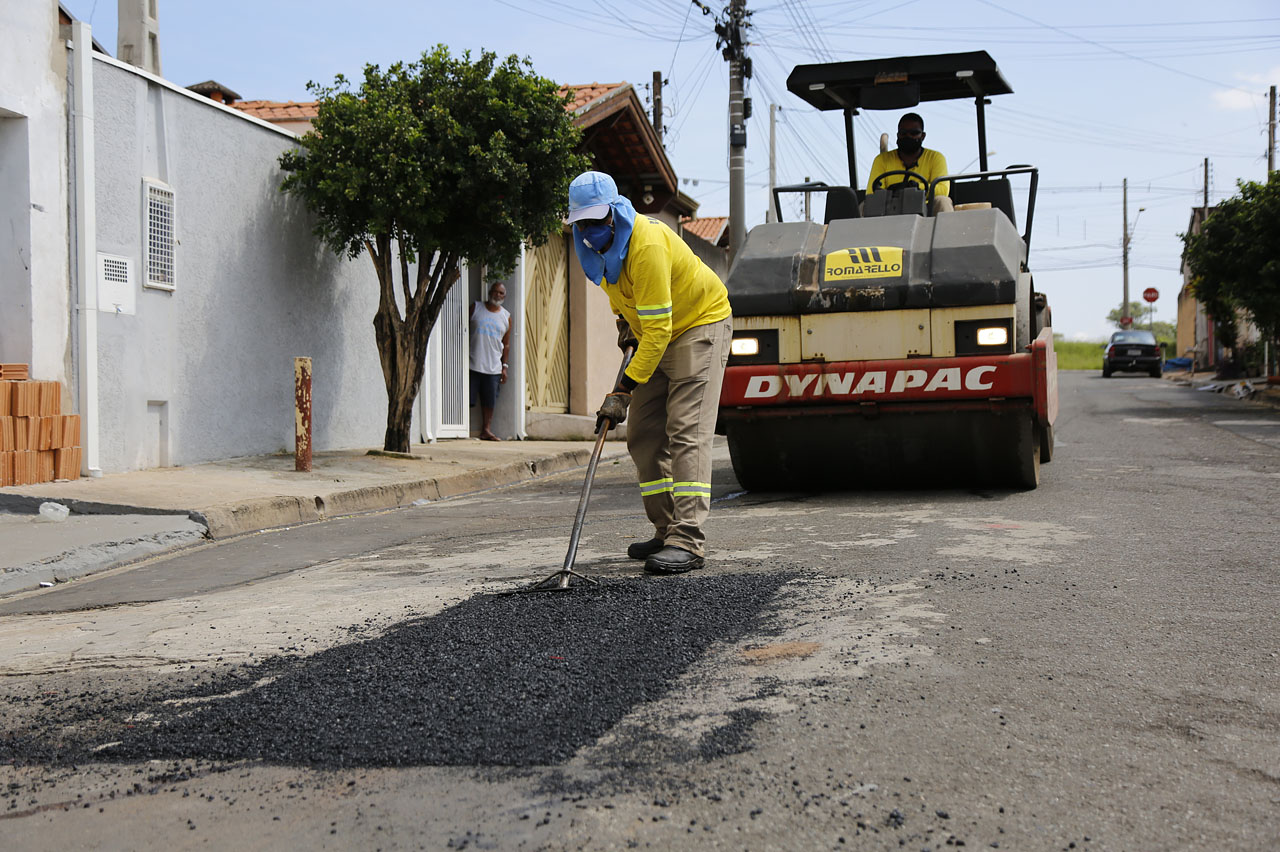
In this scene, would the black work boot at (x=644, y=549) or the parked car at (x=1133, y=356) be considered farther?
the parked car at (x=1133, y=356)

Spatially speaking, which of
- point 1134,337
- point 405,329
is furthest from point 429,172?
point 1134,337

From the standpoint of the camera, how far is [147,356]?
29.9ft

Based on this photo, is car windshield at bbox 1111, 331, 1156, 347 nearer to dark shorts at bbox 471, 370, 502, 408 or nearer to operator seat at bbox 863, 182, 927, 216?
dark shorts at bbox 471, 370, 502, 408

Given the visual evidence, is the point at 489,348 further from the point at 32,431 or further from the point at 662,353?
the point at 662,353

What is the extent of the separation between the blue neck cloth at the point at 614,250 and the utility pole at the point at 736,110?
37.2ft

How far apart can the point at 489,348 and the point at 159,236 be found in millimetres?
5087

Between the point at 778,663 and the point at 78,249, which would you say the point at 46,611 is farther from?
the point at 78,249

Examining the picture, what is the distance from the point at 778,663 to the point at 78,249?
686 centimetres

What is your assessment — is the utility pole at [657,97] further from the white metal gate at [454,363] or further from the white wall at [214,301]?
the white wall at [214,301]

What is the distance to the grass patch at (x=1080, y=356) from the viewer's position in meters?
57.4

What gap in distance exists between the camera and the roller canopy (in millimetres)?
8680

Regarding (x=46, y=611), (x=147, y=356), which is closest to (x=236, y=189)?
(x=147, y=356)

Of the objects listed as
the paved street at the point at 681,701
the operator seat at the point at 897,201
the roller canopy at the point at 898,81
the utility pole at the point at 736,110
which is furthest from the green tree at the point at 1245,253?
the paved street at the point at 681,701

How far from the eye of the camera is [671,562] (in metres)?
5.16
